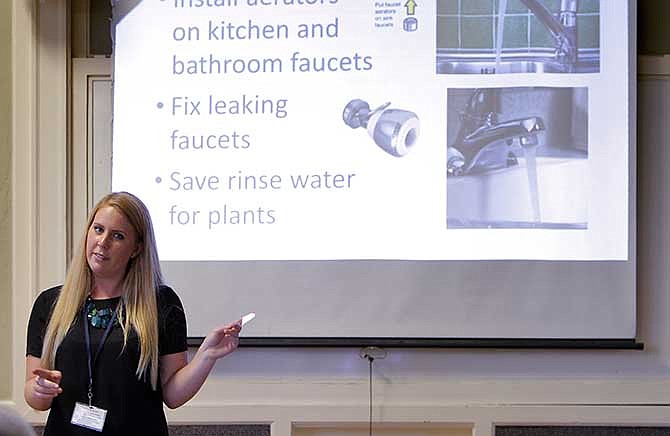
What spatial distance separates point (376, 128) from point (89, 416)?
1.67 m

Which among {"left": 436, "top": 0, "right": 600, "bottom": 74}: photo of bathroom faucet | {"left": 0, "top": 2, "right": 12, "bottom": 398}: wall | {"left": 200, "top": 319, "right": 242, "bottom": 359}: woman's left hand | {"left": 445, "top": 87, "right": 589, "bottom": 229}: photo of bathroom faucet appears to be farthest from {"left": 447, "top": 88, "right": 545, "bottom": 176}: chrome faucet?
{"left": 0, "top": 2, "right": 12, "bottom": 398}: wall

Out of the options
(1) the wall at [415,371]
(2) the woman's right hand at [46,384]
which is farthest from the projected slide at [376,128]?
(2) the woman's right hand at [46,384]

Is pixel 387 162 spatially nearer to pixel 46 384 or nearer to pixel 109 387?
pixel 109 387

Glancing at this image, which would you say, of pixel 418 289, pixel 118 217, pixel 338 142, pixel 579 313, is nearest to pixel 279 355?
pixel 418 289

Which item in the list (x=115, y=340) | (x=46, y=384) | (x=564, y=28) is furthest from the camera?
(x=564, y=28)

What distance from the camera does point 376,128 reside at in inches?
133

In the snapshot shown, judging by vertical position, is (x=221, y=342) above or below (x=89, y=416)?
above

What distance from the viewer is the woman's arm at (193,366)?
7.22 ft

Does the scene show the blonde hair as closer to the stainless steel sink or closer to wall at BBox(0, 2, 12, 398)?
wall at BBox(0, 2, 12, 398)

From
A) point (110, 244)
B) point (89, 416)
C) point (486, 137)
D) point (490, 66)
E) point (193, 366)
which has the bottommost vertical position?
point (89, 416)

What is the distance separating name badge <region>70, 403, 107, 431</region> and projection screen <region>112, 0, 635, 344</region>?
1.27m

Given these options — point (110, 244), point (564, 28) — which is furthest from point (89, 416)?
point (564, 28)

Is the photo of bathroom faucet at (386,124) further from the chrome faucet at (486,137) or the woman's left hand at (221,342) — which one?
the woman's left hand at (221,342)

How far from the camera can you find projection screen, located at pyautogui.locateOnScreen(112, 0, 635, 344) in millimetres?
3340
